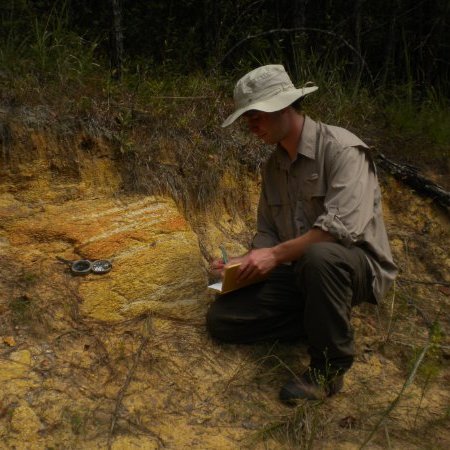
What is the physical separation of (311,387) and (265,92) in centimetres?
149

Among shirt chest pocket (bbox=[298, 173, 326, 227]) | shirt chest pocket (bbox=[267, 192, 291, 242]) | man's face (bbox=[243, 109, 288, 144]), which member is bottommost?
shirt chest pocket (bbox=[267, 192, 291, 242])

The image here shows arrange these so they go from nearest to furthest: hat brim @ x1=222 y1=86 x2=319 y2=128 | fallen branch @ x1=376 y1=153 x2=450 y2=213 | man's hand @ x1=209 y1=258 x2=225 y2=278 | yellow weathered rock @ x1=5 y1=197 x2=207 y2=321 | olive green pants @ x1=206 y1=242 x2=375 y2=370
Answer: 1. olive green pants @ x1=206 y1=242 x2=375 y2=370
2. hat brim @ x1=222 y1=86 x2=319 y2=128
3. man's hand @ x1=209 y1=258 x2=225 y2=278
4. yellow weathered rock @ x1=5 y1=197 x2=207 y2=321
5. fallen branch @ x1=376 y1=153 x2=450 y2=213

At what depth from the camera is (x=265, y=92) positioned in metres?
3.21

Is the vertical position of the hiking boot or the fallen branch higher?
the fallen branch

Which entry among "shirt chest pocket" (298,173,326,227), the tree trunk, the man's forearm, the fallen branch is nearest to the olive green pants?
the man's forearm

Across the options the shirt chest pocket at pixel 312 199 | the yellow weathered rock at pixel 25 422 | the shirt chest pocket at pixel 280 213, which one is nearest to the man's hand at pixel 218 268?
the shirt chest pocket at pixel 280 213

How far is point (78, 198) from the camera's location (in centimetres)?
405

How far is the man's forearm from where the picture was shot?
311 cm

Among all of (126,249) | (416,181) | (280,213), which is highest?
(280,213)

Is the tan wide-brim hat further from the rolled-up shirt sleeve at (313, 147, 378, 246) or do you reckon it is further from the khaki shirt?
the rolled-up shirt sleeve at (313, 147, 378, 246)

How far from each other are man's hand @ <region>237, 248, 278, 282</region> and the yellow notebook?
0.05 m

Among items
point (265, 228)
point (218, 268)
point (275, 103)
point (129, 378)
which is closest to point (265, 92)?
point (275, 103)

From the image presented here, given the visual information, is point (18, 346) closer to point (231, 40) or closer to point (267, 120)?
point (267, 120)

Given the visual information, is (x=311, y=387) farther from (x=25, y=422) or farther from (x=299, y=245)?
(x=25, y=422)
